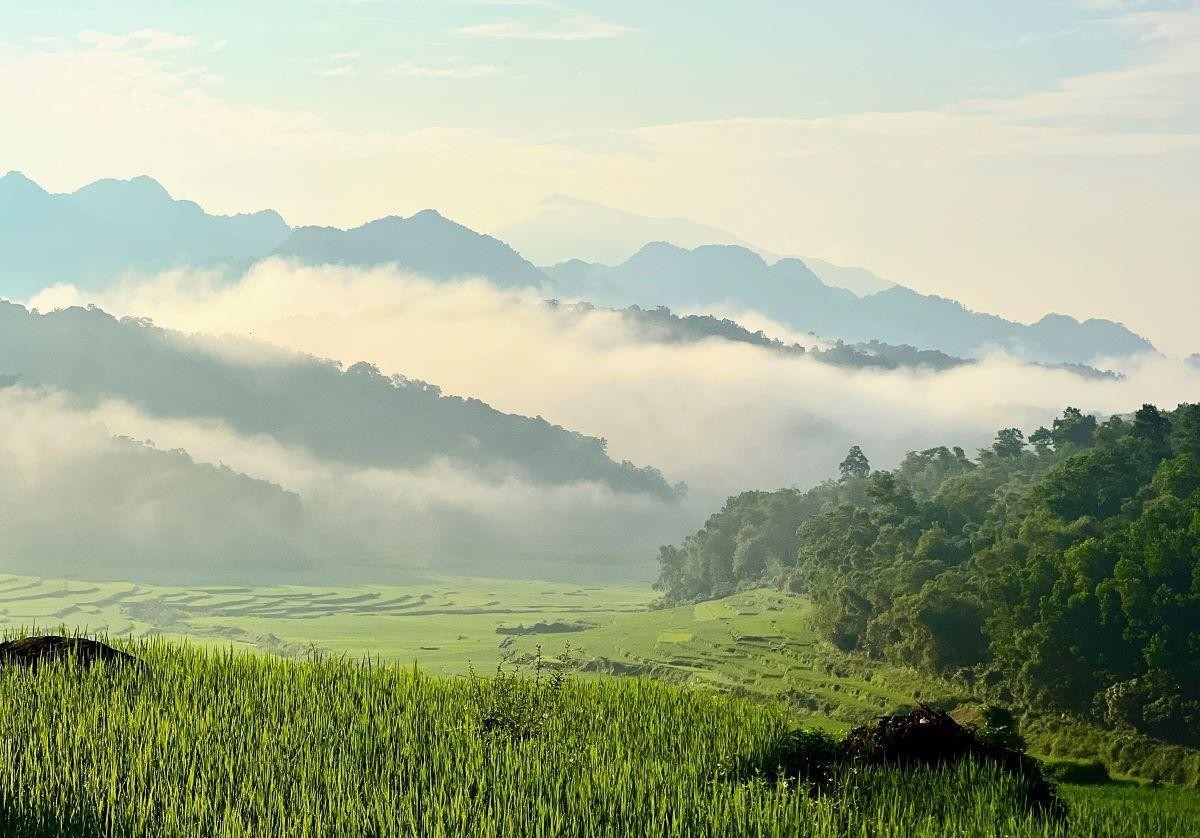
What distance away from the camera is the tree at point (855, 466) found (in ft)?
443

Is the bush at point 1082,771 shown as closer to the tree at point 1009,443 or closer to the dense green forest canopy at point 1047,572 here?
the dense green forest canopy at point 1047,572

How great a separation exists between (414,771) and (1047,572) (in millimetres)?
55764

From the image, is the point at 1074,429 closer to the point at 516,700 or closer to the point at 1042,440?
the point at 1042,440

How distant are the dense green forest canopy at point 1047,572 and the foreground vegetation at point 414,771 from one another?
135 ft

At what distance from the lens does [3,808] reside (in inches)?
674

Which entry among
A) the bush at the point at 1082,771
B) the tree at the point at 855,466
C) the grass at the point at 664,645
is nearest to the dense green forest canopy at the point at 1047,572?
the grass at the point at 664,645

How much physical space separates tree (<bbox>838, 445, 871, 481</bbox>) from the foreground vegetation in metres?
111

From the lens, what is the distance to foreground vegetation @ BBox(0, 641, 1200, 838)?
1617 cm

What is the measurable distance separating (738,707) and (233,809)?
12.3 m

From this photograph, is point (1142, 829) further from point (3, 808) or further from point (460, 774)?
point (3, 808)

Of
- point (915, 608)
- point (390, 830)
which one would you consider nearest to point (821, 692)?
point (915, 608)

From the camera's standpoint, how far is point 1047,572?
6825 centimetres

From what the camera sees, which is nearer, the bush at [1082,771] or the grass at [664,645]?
the bush at [1082,771]

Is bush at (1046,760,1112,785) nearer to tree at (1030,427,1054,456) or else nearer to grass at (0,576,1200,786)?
grass at (0,576,1200,786)
